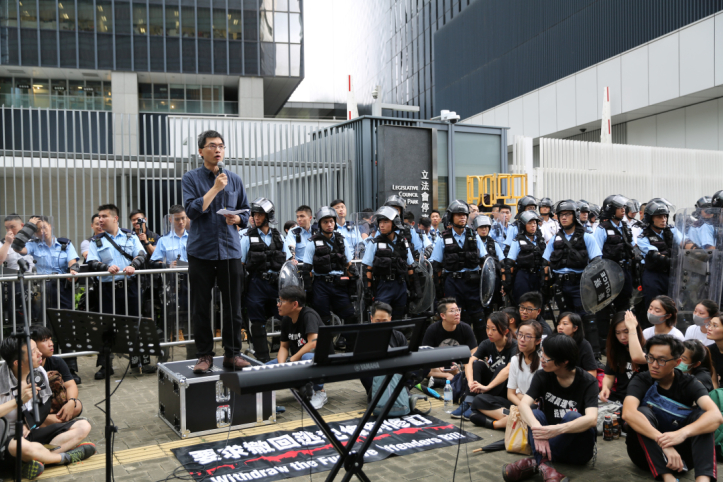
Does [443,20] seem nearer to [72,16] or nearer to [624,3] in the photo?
[624,3]

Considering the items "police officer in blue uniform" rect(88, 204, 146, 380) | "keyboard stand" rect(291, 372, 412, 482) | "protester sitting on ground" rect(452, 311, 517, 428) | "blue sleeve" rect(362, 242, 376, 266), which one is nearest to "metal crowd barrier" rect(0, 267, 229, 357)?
"police officer in blue uniform" rect(88, 204, 146, 380)

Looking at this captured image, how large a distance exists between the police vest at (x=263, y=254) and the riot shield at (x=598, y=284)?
157 inches

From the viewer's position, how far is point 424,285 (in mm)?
9141

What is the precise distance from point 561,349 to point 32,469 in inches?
162

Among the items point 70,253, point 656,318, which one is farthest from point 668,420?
point 70,253

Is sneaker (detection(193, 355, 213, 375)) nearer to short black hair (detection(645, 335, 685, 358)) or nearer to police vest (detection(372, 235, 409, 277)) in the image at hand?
police vest (detection(372, 235, 409, 277))

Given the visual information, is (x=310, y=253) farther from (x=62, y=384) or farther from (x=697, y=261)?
(x=697, y=261)

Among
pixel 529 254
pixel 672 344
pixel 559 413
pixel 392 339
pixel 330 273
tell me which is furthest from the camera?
pixel 529 254

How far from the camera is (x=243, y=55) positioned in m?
27.7

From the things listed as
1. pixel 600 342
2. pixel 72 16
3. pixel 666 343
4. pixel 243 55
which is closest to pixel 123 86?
pixel 72 16

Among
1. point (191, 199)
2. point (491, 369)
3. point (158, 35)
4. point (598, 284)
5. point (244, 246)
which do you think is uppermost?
point (158, 35)

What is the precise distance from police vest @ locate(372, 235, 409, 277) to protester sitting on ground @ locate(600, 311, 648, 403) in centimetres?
311

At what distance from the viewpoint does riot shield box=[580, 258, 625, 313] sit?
322 inches

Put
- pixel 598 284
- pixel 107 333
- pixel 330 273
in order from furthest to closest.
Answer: pixel 330 273 → pixel 598 284 → pixel 107 333
